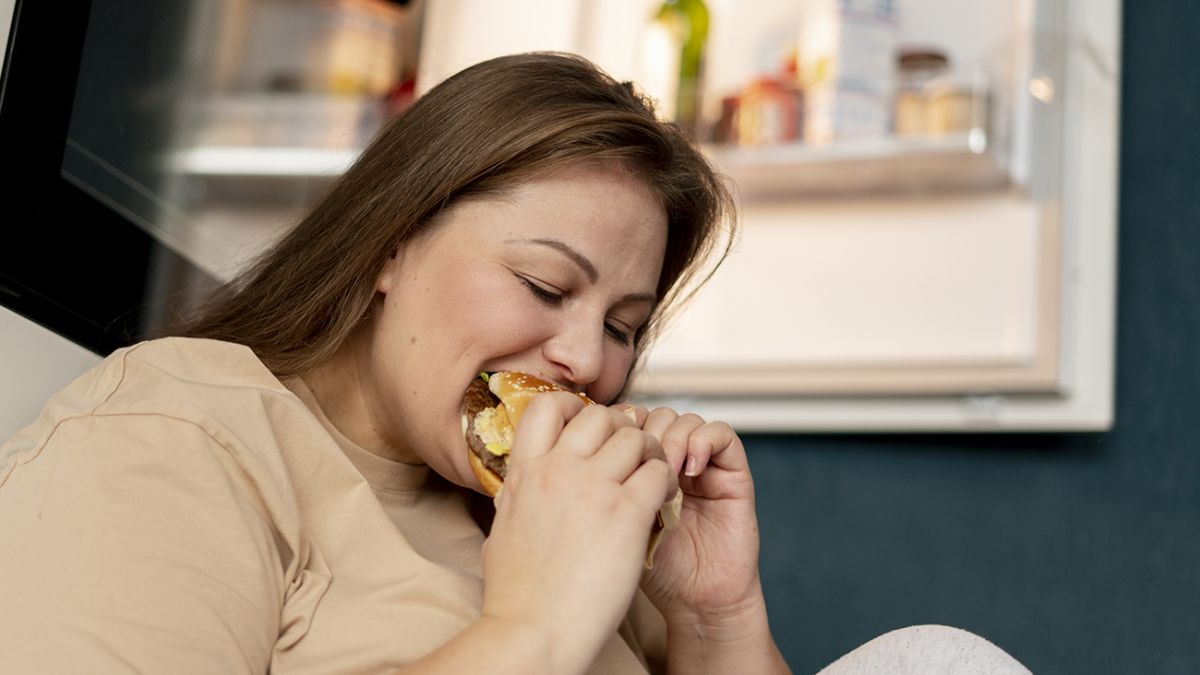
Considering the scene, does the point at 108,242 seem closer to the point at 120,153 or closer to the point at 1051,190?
the point at 120,153

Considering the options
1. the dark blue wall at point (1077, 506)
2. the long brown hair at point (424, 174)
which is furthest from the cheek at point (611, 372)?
the dark blue wall at point (1077, 506)

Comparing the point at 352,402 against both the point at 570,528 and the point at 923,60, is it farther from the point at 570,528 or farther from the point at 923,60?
the point at 923,60

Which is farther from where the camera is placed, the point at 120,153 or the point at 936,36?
the point at 936,36

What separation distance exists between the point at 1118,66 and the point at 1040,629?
86 centimetres

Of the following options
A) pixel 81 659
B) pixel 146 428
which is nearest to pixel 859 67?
pixel 146 428

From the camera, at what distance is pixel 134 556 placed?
80 centimetres

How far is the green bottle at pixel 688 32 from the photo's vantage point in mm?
2133

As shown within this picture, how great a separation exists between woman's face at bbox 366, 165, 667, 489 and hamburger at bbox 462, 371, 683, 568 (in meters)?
0.02

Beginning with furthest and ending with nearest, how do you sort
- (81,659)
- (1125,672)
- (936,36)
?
(936,36) < (1125,672) < (81,659)

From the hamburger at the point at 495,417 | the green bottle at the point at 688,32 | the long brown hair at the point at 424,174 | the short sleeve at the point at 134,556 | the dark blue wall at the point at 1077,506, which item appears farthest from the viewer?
the green bottle at the point at 688,32

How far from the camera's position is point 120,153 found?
1.26m

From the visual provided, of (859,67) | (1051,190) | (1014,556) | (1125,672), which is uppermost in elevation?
(859,67)

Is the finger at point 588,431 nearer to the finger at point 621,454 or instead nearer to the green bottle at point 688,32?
the finger at point 621,454

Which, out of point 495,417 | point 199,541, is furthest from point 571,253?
point 199,541
